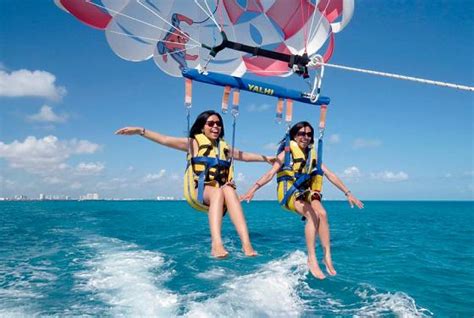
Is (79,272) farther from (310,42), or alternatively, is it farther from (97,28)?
(310,42)

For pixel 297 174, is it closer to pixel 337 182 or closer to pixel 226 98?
pixel 337 182

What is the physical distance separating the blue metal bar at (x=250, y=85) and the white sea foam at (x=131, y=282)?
199 inches

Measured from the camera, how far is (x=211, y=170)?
5.40 meters

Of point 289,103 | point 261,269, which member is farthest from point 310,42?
point 261,269

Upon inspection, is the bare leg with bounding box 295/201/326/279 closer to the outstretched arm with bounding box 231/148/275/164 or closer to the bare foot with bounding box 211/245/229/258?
the outstretched arm with bounding box 231/148/275/164

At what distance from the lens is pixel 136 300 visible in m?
8.54

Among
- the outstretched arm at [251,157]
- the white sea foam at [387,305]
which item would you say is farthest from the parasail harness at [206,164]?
the white sea foam at [387,305]

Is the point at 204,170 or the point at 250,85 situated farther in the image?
the point at 250,85

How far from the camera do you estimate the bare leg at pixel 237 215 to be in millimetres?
4785

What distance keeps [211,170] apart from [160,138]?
2.94 ft

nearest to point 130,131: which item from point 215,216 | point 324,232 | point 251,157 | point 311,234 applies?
point 215,216

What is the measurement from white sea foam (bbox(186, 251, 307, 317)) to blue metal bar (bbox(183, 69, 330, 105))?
455cm

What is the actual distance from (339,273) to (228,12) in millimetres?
8986

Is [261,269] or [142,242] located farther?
[142,242]
